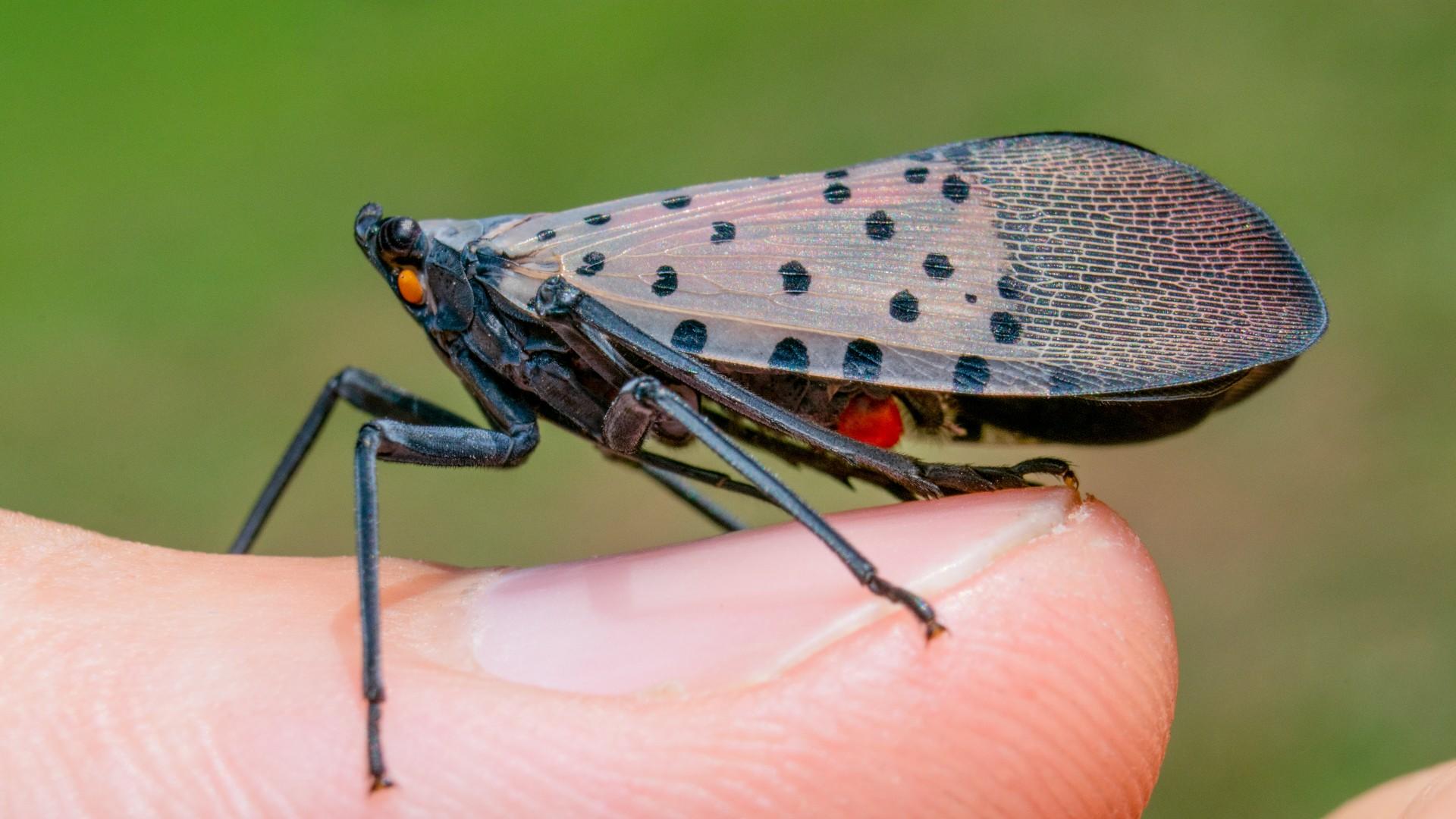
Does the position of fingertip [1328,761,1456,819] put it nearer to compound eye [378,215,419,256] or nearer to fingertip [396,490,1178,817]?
fingertip [396,490,1178,817]

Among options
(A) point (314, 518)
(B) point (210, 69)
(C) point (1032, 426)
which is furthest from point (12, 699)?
(B) point (210, 69)

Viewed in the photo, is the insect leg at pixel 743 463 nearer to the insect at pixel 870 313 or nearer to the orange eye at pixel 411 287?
the insect at pixel 870 313

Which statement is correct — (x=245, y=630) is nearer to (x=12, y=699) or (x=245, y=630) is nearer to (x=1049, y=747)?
(x=12, y=699)

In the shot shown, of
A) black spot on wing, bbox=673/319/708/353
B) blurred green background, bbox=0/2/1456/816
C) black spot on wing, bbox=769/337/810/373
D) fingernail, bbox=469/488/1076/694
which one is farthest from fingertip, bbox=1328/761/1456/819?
blurred green background, bbox=0/2/1456/816

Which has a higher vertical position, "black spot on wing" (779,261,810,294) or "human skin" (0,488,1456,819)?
"black spot on wing" (779,261,810,294)

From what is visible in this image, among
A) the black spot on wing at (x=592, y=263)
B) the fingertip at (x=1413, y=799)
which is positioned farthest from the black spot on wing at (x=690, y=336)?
the fingertip at (x=1413, y=799)

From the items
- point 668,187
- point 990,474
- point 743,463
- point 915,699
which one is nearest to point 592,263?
point 743,463
